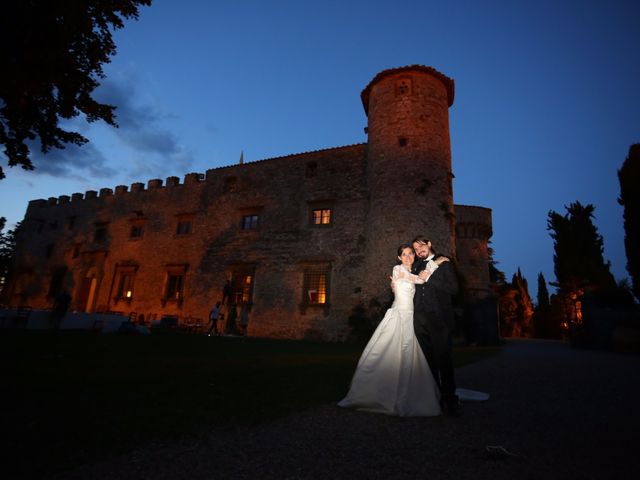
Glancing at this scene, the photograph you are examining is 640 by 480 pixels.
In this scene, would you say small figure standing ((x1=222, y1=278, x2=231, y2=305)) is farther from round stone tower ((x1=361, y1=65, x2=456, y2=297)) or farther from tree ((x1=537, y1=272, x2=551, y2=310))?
tree ((x1=537, y1=272, x2=551, y2=310))

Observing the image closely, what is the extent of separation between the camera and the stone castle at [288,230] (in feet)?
52.7

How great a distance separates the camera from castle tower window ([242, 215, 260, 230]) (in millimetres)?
19806

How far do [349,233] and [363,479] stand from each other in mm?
15144

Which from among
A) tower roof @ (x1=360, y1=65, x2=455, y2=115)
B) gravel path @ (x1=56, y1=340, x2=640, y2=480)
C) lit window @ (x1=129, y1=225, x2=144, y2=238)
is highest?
tower roof @ (x1=360, y1=65, x2=455, y2=115)

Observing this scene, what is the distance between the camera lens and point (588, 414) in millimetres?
3797

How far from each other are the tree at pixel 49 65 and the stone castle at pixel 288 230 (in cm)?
1141

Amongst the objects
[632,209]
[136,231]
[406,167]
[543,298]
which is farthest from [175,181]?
[543,298]

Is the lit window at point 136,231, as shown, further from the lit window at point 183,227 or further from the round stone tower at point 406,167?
the round stone tower at point 406,167

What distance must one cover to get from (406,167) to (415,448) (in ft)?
49.0

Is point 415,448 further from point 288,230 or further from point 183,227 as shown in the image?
point 183,227

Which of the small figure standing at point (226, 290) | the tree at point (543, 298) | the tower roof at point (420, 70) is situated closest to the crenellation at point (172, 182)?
the small figure standing at point (226, 290)

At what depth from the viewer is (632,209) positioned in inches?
804

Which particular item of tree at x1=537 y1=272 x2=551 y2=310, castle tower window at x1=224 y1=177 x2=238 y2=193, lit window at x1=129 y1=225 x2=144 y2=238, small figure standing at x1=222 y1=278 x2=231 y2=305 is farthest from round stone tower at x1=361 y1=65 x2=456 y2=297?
tree at x1=537 y1=272 x2=551 y2=310

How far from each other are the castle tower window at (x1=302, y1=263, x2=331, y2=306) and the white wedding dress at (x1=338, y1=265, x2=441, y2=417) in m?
12.7
